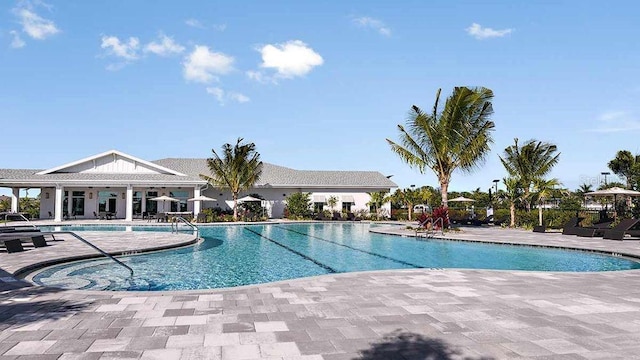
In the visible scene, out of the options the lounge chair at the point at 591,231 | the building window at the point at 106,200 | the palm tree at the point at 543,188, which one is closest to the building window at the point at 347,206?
the palm tree at the point at 543,188

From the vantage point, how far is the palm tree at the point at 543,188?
27833mm

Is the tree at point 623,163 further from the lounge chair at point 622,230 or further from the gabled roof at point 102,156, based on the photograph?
the gabled roof at point 102,156

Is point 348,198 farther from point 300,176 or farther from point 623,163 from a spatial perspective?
point 623,163

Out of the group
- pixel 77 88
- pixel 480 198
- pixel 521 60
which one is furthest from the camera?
pixel 480 198

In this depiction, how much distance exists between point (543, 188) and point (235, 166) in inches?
921

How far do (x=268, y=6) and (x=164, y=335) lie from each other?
48.4 ft

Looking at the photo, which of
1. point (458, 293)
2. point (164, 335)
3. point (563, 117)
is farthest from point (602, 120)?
point (164, 335)

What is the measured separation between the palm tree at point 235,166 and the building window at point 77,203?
1206cm

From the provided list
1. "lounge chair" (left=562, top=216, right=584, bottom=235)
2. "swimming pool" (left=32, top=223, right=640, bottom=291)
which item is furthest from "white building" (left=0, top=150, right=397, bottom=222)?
"lounge chair" (left=562, top=216, right=584, bottom=235)

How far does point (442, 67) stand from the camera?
19.9 metres

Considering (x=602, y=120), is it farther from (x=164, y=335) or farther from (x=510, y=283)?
(x=164, y=335)

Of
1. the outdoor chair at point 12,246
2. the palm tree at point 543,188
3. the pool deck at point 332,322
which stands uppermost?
the palm tree at point 543,188

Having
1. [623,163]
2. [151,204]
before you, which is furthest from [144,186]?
[623,163]

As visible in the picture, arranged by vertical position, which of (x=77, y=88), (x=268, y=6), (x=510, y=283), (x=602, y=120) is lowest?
(x=510, y=283)
